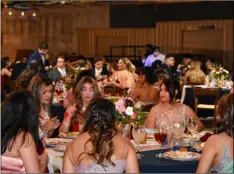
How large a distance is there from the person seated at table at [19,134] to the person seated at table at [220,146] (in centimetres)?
85

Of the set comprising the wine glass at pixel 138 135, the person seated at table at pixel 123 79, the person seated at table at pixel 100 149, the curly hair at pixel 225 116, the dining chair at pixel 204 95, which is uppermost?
the curly hair at pixel 225 116

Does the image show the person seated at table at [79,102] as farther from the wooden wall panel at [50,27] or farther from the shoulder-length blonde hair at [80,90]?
the wooden wall panel at [50,27]

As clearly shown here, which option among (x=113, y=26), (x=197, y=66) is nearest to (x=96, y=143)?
(x=197, y=66)

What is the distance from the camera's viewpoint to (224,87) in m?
9.62

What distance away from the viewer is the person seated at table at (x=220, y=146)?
2611 millimetres

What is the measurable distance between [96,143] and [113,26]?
57.7 feet

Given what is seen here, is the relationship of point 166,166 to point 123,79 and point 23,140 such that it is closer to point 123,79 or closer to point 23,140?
point 23,140

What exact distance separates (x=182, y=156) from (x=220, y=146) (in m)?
0.65

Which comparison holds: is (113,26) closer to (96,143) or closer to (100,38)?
(100,38)

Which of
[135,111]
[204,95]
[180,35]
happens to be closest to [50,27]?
[180,35]

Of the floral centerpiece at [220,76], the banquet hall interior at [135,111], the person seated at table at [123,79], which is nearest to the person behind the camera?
the banquet hall interior at [135,111]

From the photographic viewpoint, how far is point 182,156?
3.28 m

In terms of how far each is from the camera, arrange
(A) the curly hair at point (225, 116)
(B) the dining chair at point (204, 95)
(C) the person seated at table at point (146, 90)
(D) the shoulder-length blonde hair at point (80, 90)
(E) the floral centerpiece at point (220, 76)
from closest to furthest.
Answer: (A) the curly hair at point (225, 116) → (D) the shoulder-length blonde hair at point (80, 90) → (C) the person seated at table at point (146, 90) → (B) the dining chair at point (204, 95) → (E) the floral centerpiece at point (220, 76)

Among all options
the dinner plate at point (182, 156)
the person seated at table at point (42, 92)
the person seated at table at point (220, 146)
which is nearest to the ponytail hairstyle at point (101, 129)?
the person seated at table at point (220, 146)
